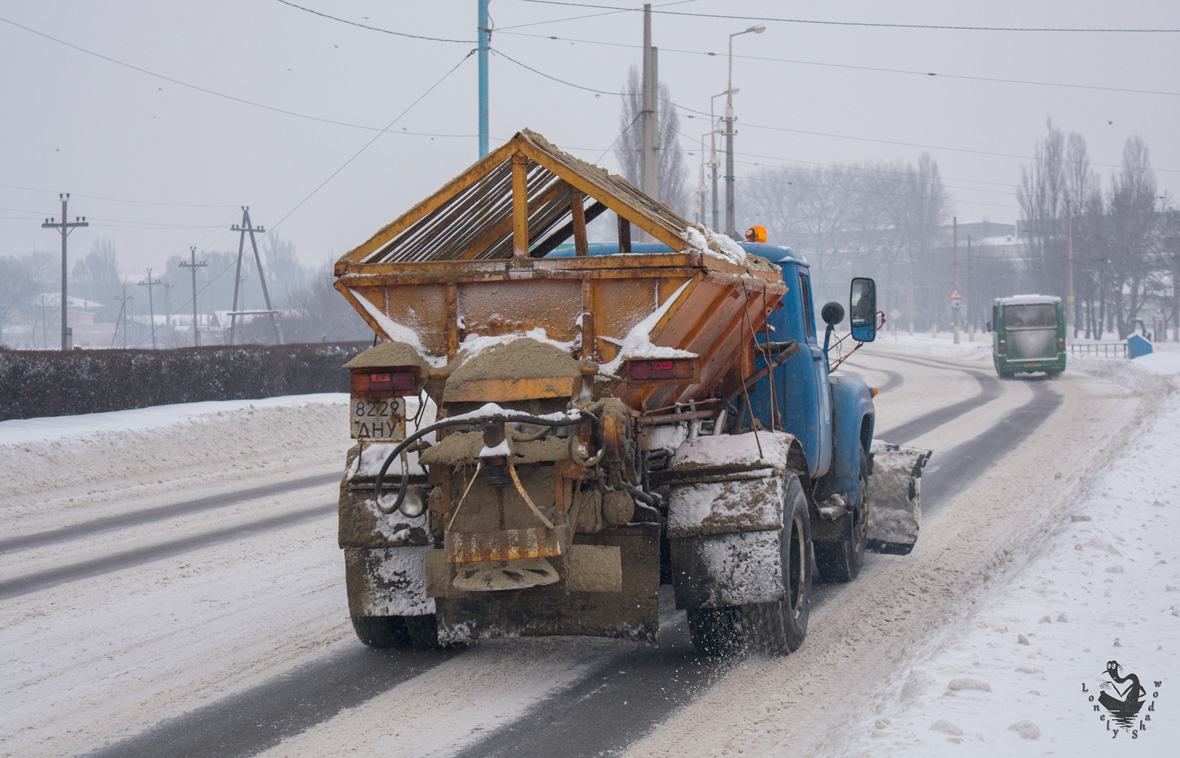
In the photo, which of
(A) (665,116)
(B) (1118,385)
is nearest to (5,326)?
(A) (665,116)

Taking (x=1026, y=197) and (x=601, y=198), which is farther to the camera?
(x=1026, y=197)

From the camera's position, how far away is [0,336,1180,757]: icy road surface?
14.4ft

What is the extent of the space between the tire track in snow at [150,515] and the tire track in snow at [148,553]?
1.17 metres

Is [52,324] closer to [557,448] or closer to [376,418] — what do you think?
[376,418]

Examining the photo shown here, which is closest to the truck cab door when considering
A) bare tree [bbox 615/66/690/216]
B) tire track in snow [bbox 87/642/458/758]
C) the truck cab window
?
the truck cab window

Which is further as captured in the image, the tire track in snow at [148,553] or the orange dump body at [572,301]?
the tire track in snow at [148,553]

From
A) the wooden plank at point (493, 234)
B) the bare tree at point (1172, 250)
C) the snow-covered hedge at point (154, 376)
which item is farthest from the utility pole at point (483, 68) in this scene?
the bare tree at point (1172, 250)

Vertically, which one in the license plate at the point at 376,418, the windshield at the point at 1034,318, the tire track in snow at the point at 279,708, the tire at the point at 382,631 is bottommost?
the tire track in snow at the point at 279,708

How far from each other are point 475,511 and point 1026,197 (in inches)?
2601

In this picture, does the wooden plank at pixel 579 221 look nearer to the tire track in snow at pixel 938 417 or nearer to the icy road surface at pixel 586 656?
the icy road surface at pixel 586 656

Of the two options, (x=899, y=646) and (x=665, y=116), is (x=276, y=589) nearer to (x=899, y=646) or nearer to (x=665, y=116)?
(x=899, y=646)

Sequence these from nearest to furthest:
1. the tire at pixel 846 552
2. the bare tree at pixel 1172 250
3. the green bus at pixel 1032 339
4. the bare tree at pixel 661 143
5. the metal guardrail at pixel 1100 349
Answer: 1. the tire at pixel 846 552
2. the green bus at pixel 1032 339
3. the bare tree at pixel 661 143
4. the metal guardrail at pixel 1100 349
5. the bare tree at pixel 1172 250

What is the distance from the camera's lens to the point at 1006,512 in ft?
33.2

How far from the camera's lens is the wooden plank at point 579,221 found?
6.39 m
